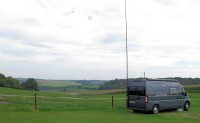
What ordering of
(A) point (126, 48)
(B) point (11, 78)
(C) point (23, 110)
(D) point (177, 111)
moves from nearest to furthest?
(C) point (23, 110)
(D) point (177, 111)
(A) point (126, 48)
(B) point (11, 78)

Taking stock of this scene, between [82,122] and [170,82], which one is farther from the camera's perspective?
[170,82]

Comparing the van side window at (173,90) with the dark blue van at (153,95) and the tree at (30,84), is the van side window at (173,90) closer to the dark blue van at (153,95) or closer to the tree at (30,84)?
the dark blue van at (153,95)

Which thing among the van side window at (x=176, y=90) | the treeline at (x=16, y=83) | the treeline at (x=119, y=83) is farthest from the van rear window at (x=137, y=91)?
the treeline at (x=16, y=83)

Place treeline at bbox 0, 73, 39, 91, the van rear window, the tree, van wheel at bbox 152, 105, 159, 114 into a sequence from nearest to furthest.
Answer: the van rear window → van wheel at bbox 152, 105, 159, 114 → treeline at bbox 0, 73, 39, 91 → the tree

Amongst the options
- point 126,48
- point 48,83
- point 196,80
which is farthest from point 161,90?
point 48,83

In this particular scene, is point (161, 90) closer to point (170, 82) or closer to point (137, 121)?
point (170, 82)

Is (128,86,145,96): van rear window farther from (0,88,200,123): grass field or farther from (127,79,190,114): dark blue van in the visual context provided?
(0,88,200,123): grass field

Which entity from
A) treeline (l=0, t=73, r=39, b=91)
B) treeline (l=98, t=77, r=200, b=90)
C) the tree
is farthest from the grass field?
the tree

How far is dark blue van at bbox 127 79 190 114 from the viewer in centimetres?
2216

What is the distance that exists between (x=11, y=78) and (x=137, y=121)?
3268 inches

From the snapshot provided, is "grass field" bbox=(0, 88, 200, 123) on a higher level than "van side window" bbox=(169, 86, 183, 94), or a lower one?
lower

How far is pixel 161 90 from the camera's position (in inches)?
912

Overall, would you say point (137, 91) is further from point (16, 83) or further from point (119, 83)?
point (16, 83)

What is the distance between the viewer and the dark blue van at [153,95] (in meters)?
22.2
